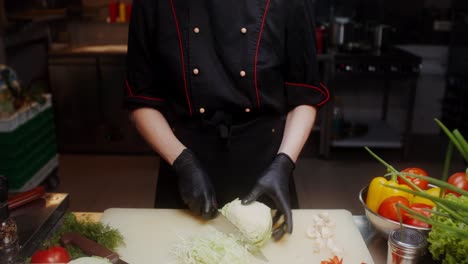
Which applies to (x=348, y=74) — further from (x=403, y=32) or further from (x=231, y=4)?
(x=231, y=4)

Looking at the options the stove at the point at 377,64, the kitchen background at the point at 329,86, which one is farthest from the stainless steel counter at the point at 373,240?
the stove at the point at 377,64

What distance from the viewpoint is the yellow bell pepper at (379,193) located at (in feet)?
→ 4.39

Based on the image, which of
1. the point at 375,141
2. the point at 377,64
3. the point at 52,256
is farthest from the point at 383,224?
the point at 375,141

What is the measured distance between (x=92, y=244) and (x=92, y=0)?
455 cm

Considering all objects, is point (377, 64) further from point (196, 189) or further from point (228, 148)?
point (196, 189)

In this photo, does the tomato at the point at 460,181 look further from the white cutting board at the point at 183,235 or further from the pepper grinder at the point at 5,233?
the pepper grinder at the point at 5,233

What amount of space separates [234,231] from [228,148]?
33 cm

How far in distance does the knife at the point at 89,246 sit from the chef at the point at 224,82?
356mm

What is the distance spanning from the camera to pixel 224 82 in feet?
5.32

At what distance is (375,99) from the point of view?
545 cm

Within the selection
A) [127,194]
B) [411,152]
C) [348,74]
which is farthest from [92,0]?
[411,152]

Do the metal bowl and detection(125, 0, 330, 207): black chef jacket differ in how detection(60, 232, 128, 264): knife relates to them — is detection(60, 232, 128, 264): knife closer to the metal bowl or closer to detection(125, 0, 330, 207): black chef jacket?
detection(125, 0, 330, 207): black chef jacket

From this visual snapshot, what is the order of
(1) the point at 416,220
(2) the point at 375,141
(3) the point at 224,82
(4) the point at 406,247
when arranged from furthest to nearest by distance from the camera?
(2) the point at 375,141
(3) the point at 224,82
(1) the point at 416,220
(4) the point at 406,247

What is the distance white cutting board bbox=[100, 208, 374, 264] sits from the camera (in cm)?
134
